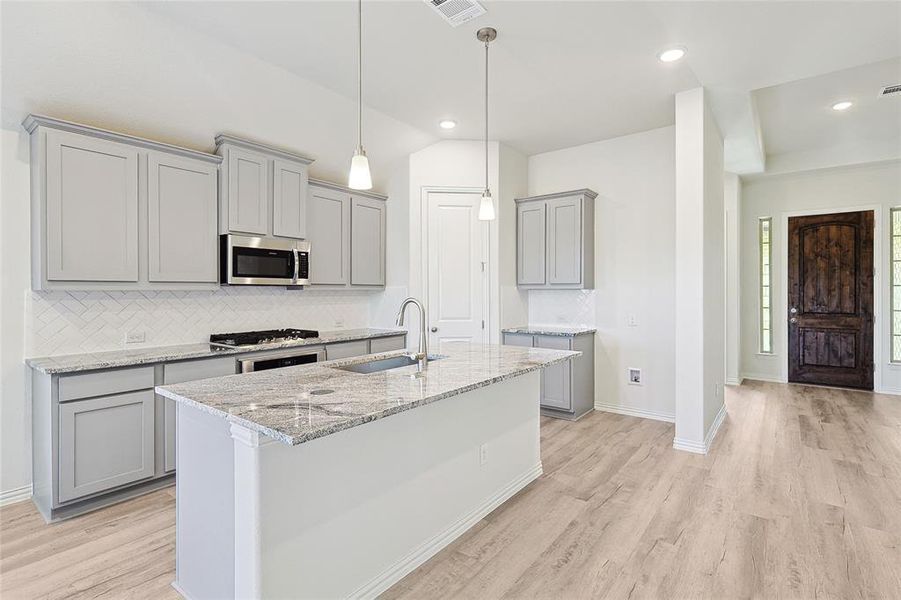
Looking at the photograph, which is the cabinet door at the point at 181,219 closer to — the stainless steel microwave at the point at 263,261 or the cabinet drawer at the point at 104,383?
the stainless steel microwave at the point at 263,261

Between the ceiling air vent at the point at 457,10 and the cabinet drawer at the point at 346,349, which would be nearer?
the ceiling air vent at the point at 457,10

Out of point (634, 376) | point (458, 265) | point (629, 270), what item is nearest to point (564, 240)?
point (629, 270)

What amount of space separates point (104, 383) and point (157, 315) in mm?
806

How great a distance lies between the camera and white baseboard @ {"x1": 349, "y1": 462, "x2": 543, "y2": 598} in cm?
199

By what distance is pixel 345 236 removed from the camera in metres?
4.70

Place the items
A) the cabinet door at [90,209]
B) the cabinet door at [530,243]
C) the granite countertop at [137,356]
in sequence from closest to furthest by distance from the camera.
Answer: the granite countertop at [137,356], the cabinet door at [90,209], the cabinet door at [530,243]

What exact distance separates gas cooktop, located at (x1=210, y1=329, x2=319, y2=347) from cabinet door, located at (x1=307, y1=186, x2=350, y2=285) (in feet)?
1.78

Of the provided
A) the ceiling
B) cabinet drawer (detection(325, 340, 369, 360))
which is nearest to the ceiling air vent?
the ceiling

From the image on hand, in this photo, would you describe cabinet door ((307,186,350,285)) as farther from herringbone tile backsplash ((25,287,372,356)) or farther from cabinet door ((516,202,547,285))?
cabinet door ((516,202,547,285))

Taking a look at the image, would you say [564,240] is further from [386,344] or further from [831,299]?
[831,299]

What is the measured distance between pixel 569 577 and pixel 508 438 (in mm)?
906

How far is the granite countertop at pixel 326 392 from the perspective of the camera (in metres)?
1.50

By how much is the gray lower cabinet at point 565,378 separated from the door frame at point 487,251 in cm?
25

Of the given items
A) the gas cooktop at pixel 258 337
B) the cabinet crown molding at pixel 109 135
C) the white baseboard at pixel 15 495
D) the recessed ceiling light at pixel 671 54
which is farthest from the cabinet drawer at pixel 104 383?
the recessed ceiling light at pixel 671 54
